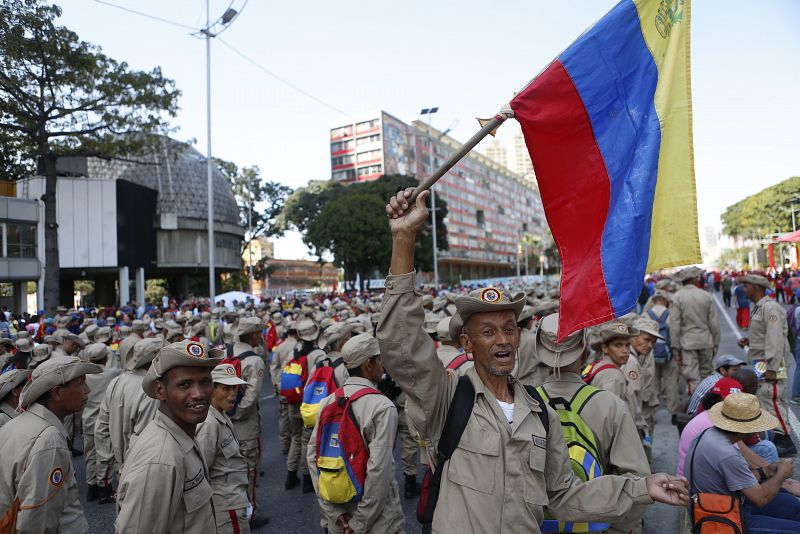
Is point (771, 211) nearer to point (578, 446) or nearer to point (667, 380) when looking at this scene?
point (667, 380)

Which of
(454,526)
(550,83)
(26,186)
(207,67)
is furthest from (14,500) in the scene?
(26,186)

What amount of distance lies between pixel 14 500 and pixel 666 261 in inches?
151

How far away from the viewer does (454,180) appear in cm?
8938

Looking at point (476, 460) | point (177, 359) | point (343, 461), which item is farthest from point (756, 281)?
point (177, 359)

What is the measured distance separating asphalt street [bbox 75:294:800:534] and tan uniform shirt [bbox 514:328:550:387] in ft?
6.20

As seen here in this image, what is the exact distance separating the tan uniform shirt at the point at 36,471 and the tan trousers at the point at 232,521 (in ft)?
2.94

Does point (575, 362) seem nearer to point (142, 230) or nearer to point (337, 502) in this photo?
point (337, 502)

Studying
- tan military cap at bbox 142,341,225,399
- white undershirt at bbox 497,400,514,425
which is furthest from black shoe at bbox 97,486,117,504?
white undershirt at bbox 497,400,514,425

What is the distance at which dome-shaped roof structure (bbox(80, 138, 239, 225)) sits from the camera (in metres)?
47.2

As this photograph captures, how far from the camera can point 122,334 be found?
412 inches

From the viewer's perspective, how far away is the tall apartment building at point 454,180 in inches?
3066

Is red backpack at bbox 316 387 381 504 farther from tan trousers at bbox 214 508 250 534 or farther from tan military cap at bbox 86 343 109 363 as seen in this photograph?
tan military cap at bbox 86 343 109 363

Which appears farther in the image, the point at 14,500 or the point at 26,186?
the point at 26,186

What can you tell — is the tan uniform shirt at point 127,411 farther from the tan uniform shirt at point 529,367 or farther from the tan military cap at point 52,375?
the tan uniform shirt at point 529,367
